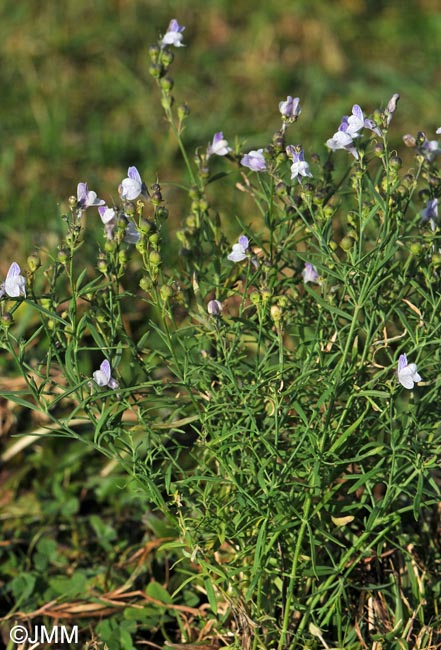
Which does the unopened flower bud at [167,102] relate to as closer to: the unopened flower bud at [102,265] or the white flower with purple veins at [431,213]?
the unopened flower bud at [102,265]

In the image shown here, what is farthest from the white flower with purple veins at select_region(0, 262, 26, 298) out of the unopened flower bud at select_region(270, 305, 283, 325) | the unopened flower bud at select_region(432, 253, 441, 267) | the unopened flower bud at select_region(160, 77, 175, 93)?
the unopened flower bud at select_region(432, 253, 441, 267)

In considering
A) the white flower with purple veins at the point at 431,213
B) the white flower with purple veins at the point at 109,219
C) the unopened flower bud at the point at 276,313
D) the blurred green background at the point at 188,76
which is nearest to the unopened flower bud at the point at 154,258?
the white flower with purple veins at the point at 109,219

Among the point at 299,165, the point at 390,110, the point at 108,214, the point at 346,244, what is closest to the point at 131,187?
the point at 108,214

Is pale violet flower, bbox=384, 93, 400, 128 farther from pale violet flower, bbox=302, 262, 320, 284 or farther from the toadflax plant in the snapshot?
pale violet flower, bbox=302, 262, 320, 284

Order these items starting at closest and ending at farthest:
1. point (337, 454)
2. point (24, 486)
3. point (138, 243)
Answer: point (138, 243) → point (337, 454) → point (24, 486)

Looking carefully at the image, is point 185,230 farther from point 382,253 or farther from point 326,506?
point 326,506

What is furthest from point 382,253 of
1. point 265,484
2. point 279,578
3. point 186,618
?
point 186,618

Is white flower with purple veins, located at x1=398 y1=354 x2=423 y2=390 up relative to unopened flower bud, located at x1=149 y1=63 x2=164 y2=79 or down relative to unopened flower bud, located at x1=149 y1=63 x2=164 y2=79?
down

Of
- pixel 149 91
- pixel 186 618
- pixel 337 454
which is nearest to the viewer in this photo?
pixel 337 454
